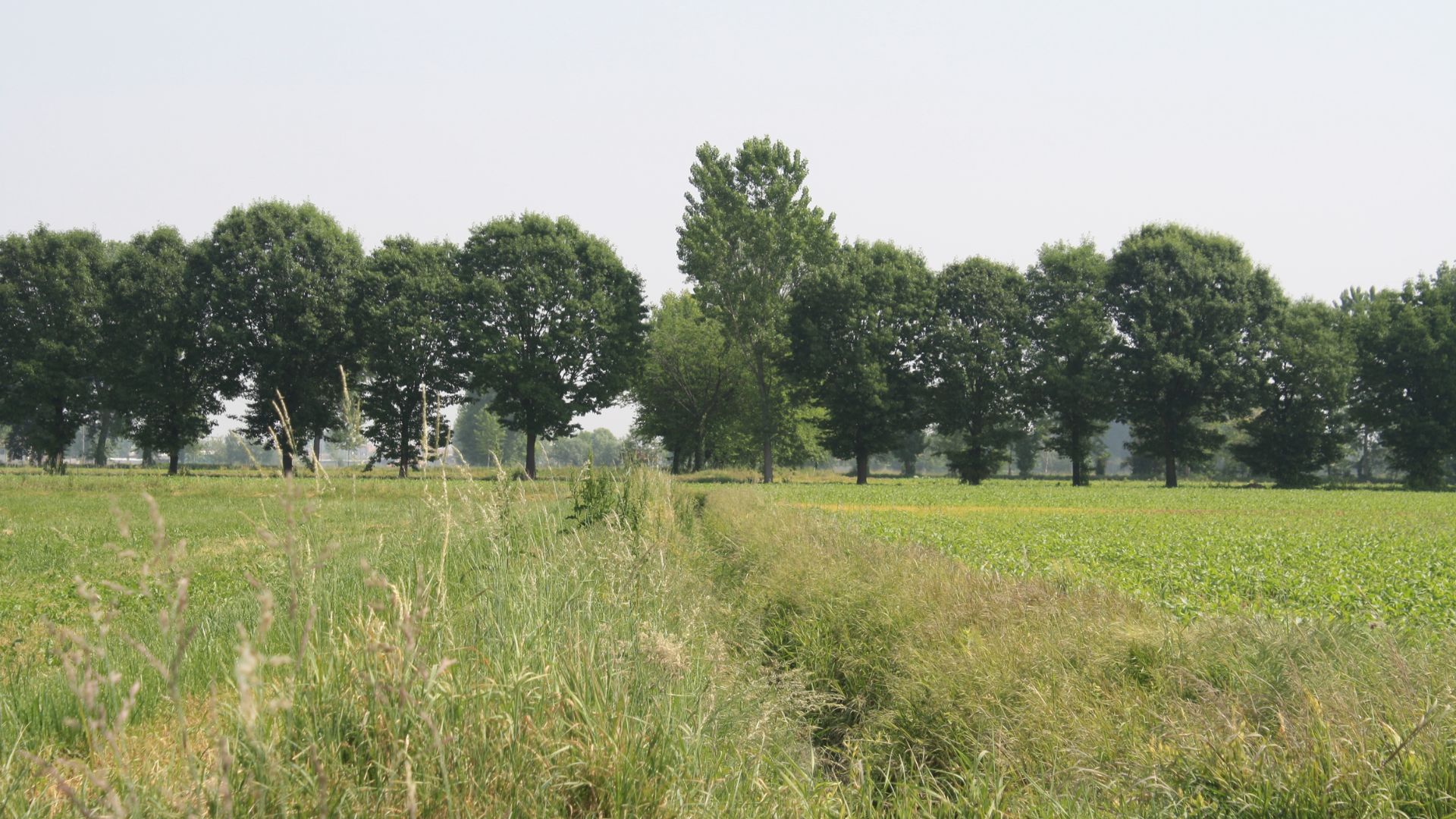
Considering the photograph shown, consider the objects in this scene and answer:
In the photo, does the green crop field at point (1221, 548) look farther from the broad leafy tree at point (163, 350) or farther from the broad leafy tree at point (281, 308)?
the broad leafy tree at point (163, 350)

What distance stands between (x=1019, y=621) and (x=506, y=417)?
43.3 m

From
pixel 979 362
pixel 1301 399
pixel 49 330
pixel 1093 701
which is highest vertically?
pixel 49 330

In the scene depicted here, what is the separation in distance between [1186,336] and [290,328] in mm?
48316

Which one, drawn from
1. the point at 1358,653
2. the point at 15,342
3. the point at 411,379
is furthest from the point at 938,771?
the point at 15,342

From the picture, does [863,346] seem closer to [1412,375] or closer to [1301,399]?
[1301,399]

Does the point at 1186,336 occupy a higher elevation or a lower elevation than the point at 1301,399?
higher

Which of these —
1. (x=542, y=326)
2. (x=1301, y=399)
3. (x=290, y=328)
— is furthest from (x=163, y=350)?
(x=1301, y=399)

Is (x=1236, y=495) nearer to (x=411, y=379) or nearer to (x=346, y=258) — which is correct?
(x=411, y=379)

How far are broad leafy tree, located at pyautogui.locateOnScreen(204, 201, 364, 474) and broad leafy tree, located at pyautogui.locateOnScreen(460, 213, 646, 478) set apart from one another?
22.8ft

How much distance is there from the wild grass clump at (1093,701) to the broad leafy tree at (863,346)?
121 feet

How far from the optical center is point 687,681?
4.91m

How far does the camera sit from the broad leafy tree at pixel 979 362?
149 feet

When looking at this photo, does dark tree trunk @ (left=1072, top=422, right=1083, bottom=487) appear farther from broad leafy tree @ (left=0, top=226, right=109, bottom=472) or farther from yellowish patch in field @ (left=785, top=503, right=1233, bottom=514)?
broad leafy tree @ (left=0, top=226, right=109, bottom=472)

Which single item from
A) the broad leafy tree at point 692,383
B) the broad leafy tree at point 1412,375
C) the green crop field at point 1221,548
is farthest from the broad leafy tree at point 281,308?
the broad leafy tree at point 1412,375
